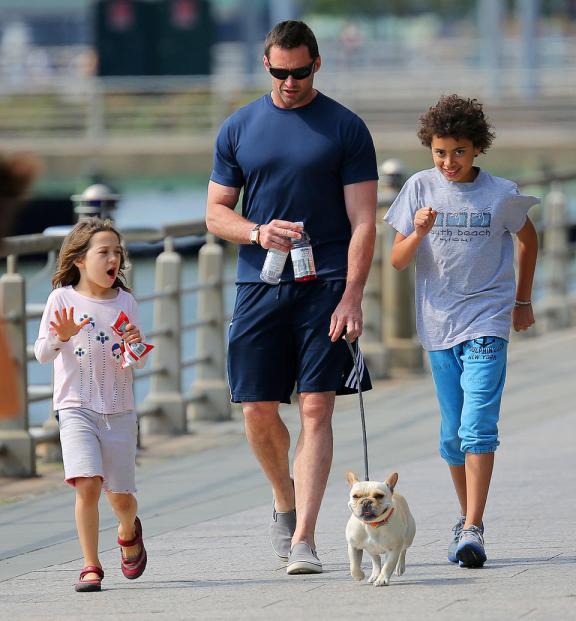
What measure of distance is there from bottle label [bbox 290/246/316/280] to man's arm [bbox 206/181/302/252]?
0.12ft

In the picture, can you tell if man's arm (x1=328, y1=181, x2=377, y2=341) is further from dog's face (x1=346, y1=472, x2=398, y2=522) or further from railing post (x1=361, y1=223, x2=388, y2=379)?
railing post (x1=361, y1=223, x2=388, y2=379)

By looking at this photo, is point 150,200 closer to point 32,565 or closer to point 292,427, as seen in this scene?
point 292,427

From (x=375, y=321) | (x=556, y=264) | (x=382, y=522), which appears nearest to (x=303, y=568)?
(x=382, y=522)

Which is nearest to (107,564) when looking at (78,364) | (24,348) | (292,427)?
(78,364)

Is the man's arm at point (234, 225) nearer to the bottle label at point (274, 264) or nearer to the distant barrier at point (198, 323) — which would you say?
the bottle label at point (274, 264)

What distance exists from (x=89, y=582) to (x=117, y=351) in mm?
763

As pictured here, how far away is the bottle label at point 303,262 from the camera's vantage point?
5961 millimetres

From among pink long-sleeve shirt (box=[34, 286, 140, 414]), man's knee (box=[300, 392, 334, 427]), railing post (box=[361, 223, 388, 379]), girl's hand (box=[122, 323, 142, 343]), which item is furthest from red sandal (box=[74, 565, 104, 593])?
railing post (box=[361, 223, 388, 379])

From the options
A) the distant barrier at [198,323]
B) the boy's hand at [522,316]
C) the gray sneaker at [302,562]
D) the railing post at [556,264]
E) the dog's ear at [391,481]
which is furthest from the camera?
the railing post at [556,264]

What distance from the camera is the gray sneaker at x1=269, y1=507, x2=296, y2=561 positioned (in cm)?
621

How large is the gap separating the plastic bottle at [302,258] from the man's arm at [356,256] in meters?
0.14

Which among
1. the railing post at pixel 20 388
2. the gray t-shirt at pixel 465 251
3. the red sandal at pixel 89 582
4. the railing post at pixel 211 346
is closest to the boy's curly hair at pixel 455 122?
the gray t-shirt at pixel 465 251

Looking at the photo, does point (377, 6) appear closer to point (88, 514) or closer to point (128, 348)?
point (128, 348)

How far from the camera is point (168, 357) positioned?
10.1 metres
